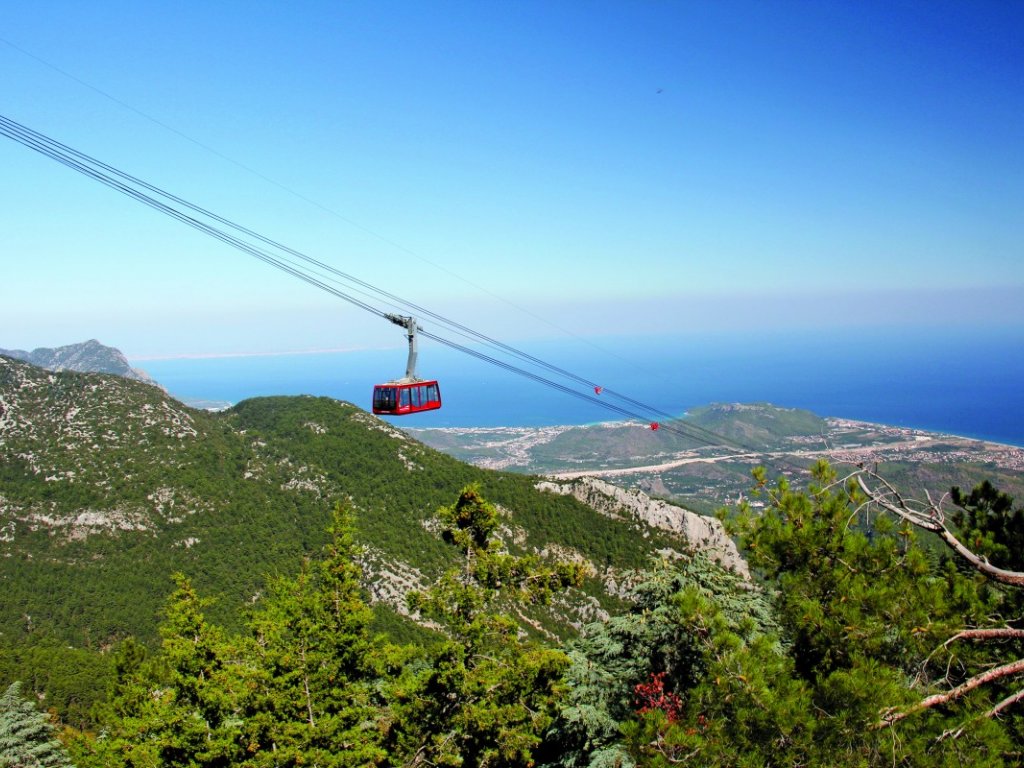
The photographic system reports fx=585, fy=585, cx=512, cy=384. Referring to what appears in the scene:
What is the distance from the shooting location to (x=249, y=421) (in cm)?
8550

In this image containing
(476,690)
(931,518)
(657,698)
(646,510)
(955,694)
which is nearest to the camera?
(955,694)

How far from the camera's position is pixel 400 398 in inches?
706

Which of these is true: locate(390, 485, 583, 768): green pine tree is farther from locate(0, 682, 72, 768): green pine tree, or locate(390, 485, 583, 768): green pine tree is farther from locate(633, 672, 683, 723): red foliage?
locate(0, 682, 72, 768): green pine tree

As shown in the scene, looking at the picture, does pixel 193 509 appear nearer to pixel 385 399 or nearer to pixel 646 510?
pixel 646 510

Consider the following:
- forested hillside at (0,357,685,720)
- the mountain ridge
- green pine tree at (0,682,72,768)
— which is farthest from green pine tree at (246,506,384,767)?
forested hillside at (0,357,685,720)

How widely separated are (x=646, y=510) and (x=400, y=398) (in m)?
53.6

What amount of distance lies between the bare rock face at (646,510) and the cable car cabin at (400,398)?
49.3m

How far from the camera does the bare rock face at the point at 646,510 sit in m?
62.1

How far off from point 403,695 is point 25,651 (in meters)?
41.2

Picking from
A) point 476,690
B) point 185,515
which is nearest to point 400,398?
point 476,690

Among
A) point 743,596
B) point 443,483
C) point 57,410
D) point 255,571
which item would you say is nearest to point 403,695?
point 743,596

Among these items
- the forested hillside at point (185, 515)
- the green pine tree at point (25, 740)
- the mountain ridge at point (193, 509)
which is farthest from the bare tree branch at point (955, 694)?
the forested hillside at point (185, 515)

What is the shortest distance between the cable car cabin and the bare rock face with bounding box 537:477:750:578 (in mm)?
49282

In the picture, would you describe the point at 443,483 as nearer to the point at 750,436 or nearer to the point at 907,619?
the point at 907,619
